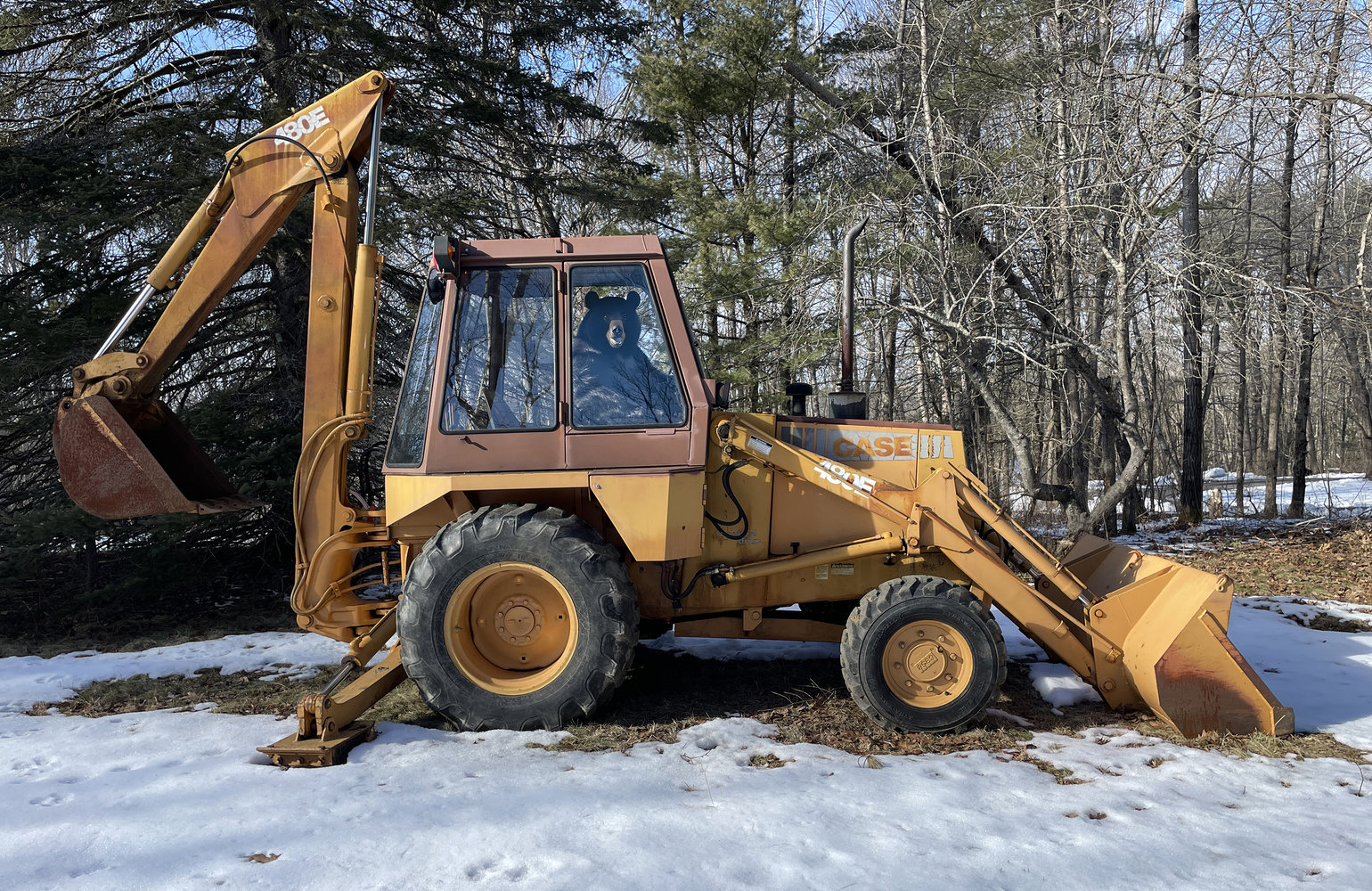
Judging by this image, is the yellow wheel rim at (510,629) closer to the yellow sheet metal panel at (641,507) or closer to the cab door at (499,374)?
the yellow sheet metal panel at (641,507)

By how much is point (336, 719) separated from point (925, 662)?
2907 mm

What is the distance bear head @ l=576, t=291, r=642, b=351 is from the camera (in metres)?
4.46

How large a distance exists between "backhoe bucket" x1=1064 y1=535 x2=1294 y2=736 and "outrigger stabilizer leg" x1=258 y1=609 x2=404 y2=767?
373cm

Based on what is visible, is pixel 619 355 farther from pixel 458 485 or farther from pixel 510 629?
pixel 510 629

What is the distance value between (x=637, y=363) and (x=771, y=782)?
7.09 feet

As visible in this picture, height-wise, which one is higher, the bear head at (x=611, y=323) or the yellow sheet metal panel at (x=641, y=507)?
the bear head at (x=611, y=323)

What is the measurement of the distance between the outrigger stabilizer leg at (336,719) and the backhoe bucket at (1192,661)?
3730mm

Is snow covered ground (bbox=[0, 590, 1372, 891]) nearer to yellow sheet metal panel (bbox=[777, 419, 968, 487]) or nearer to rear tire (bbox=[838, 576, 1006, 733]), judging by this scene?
rear tire (bbox=[838, 576, 1006, 733])

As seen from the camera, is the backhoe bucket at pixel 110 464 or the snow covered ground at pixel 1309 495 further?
the snow covered ground at pixel 1309 495

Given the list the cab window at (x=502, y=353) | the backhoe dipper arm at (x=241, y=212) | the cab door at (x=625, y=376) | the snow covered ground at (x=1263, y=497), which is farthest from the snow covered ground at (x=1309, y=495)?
the backhoe dipper arm at (x=241, y=212)

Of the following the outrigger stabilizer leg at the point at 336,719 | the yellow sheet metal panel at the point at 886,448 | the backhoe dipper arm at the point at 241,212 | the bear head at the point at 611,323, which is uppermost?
the backhoe dipper arm at the point at 241,212

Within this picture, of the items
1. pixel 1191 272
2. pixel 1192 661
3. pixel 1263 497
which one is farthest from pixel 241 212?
pixel 1263 497

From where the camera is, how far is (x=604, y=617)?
4141 mm

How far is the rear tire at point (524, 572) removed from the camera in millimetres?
4148
